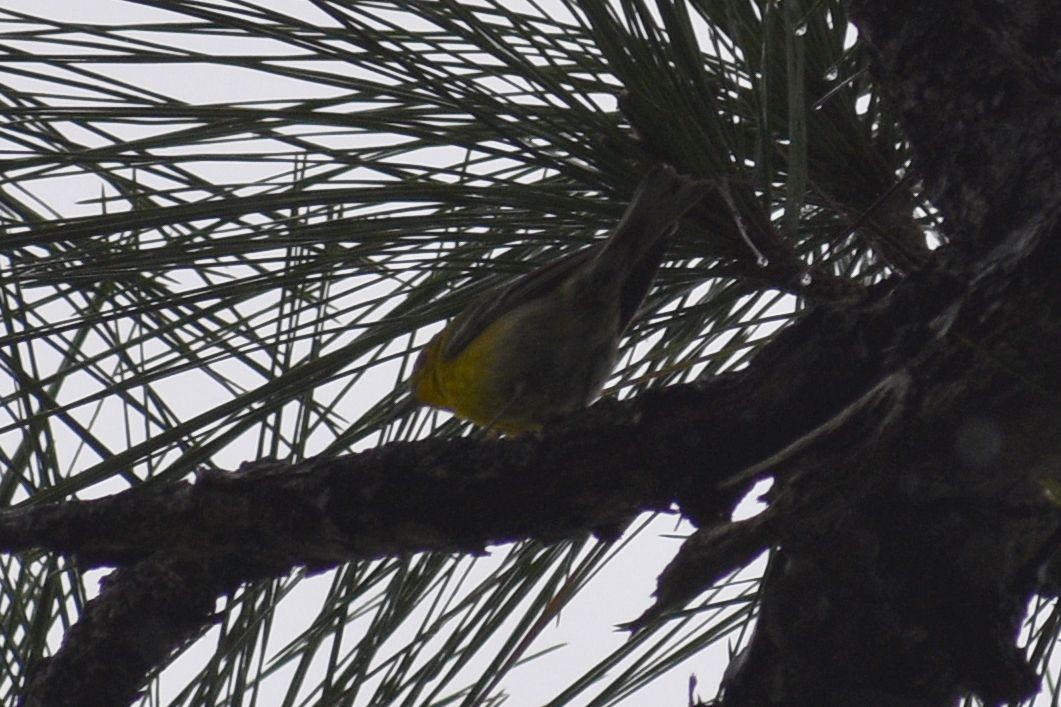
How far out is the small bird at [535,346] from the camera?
A: 204cm

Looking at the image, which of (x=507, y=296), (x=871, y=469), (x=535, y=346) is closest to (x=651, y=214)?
(x=871, y=469)

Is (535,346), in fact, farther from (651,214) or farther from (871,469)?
(871,469)

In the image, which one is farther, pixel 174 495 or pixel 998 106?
pixel 174 495

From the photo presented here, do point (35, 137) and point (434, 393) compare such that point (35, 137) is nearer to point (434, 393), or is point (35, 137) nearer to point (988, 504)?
point (434, 393)

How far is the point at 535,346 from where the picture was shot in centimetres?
256

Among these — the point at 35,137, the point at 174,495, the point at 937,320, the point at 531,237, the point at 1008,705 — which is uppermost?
the point at 35,137

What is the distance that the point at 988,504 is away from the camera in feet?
3.60

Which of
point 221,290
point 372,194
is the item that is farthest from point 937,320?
point 221,290

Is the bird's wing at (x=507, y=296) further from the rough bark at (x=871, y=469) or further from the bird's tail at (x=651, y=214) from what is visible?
the rough bark at (x=871, y=469)

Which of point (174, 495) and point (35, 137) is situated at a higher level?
point (35, 137)

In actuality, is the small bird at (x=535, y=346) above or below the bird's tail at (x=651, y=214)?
above

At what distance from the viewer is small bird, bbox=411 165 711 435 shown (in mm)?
2045

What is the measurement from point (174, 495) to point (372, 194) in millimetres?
464

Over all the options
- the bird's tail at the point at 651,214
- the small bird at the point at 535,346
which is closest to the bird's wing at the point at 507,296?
the small bird at the point at 535,346
